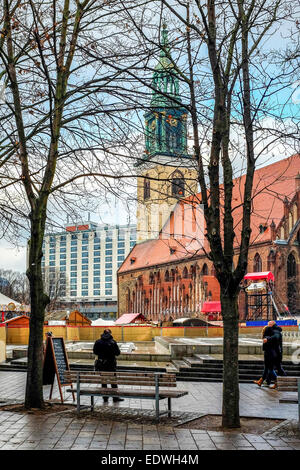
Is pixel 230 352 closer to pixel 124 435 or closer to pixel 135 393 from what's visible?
pixel 135 393

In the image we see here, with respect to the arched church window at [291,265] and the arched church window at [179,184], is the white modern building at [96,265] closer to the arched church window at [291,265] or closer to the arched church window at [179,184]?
the arched church window at [291,265]

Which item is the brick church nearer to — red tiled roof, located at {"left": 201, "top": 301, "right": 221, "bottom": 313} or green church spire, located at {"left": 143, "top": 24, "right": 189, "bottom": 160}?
red tiled roof, located at {"left": 201, "top": 301, "right": 221, "bottom": 313}

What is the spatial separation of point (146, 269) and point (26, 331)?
51164mm

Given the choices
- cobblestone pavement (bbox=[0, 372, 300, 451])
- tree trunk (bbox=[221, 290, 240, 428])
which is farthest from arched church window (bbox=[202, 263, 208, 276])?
tree trunk (bbox=[221, 290, 240, 428])

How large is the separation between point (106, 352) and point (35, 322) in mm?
2269

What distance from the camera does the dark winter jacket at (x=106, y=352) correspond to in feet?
41.4

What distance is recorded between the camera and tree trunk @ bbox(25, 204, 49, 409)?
35.2ft

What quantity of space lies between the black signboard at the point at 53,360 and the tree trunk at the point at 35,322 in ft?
2.99

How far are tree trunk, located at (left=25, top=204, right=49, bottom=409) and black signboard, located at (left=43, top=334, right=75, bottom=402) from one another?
91 centimetres

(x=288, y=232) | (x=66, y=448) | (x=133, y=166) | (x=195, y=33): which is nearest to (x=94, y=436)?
(x=66, y=448)

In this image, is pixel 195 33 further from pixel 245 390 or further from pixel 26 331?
pixel 26 331

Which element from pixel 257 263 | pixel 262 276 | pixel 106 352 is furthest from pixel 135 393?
pixel 257 263

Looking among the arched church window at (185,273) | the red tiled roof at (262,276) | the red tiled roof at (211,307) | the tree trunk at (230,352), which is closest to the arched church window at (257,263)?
the red tiled roof at (262,276)

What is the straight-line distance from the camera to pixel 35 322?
1100 centimetres
